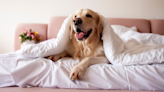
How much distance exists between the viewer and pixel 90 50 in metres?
1.32

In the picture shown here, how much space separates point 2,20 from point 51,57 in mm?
2396

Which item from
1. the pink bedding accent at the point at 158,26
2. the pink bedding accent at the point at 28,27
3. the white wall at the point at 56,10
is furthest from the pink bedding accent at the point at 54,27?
the pink bedding accent at the point at 158,26

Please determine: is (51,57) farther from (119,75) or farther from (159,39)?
(159,39)

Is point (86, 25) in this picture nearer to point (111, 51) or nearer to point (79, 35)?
point (79, 35)

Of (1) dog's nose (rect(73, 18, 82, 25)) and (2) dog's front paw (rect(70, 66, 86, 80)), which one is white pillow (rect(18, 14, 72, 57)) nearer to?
(1) dog's nose (rect(73, 18, 82, 25))

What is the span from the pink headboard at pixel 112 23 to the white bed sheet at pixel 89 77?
1.61 m

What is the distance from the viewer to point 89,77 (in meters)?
0.84

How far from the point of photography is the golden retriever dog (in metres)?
1.16

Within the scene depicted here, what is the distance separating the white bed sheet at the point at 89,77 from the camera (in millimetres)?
804

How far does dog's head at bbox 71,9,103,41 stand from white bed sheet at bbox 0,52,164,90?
17.9 inches

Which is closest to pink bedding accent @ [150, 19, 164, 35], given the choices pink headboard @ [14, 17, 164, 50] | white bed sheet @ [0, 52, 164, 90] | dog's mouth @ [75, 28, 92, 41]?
pink headboard @ [14, 17, 164, 50]

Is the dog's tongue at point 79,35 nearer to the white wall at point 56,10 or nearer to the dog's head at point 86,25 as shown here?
the dog's head at point 86,25

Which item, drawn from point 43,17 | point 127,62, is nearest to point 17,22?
point 43,17

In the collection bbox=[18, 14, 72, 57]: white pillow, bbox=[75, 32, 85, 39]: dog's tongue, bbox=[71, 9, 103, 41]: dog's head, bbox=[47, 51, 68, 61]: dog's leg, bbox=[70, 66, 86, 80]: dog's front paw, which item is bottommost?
bbox=[47, 51, 68, 61]: dog's leg
